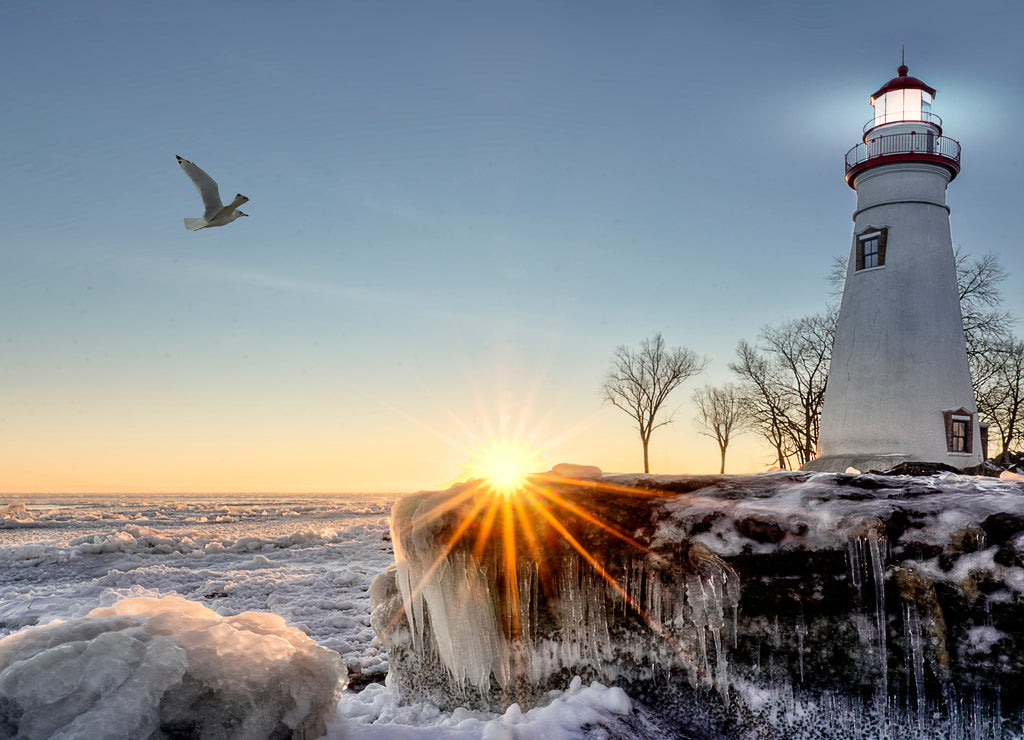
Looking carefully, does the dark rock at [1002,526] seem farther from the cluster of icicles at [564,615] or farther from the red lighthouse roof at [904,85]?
the red lighthouse roof at [904,85]

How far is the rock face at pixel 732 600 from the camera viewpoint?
3600mm

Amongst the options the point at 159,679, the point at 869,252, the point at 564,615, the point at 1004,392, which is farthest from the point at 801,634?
the point at 1004,392

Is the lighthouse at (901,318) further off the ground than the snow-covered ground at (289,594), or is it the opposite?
the lighthouse at (901,318)

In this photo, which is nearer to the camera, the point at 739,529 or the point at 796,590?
the point at 796,590

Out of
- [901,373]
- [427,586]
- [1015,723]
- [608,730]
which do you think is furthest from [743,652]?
[901,373]

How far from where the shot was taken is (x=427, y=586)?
17.0ft

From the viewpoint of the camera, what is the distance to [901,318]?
57.9 ft

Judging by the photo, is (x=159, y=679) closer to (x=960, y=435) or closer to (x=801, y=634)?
(x=801, y=634)

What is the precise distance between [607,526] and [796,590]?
4.58 feet

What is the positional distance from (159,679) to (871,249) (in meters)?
21.0

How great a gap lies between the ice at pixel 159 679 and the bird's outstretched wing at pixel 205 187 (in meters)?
4.96

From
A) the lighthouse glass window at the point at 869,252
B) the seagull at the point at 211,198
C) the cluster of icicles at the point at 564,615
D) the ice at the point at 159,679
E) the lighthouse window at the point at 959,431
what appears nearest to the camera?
the ice at the point at 159,679

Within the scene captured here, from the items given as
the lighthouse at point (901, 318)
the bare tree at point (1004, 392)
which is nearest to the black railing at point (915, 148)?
the lighthouse at point (901, 318)

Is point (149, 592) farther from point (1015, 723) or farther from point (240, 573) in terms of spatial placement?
point (1015, 723)
